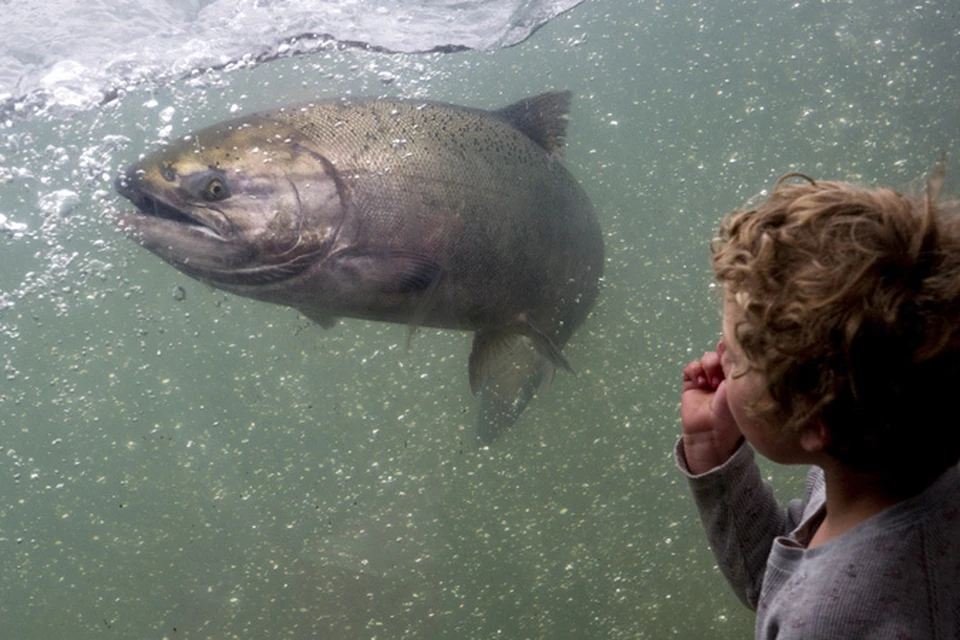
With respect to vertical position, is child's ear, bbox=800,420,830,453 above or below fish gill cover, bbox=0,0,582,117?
above

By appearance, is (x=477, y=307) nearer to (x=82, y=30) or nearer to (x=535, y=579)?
(x=535, y=579)

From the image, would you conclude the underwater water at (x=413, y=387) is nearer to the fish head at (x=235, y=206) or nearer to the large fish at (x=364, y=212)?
the fish head at (x=235, y=206)

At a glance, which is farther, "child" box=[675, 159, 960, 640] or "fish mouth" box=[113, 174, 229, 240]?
"fish mouth" box=[113, 174, 229, 240]

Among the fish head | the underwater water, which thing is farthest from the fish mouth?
the underwater water

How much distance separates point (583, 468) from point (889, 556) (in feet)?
14.5

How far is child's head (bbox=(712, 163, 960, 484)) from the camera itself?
917 mm

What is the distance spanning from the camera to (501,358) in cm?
305

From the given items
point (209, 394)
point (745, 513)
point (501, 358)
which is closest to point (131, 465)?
point (209, 394)

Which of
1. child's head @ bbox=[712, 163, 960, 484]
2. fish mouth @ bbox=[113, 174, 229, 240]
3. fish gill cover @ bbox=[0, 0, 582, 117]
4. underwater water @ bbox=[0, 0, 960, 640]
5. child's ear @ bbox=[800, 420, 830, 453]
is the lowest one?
underwater water @ bbox=[0, 0, 960, 640]

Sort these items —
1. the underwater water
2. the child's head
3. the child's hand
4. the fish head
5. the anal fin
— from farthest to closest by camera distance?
the underwater water
the anal fin
the fish head
the child's hand
the child's head

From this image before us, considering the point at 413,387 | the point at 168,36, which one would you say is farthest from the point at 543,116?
the point at 413,387

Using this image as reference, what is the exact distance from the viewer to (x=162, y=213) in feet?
7.14

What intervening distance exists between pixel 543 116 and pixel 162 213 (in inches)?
59.5

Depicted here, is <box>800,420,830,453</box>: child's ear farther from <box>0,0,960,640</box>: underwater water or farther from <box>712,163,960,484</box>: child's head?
<box>0,0,960,640</box>: underwater water
